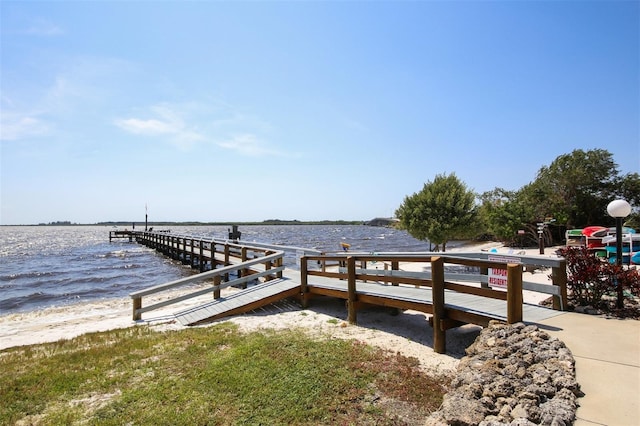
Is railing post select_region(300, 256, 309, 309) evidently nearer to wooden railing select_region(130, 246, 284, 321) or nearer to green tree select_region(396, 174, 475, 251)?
wooden railing select_region(130, 246, 284, 321)

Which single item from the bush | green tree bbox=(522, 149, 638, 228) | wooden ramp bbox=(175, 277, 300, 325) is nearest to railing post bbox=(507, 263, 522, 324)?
the bush

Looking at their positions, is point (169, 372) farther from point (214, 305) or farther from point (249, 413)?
point (214, 305)

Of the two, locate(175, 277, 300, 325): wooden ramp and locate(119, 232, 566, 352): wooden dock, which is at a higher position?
locate(119, 232, 566, 352): wooden dock

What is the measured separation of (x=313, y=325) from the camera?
7.97 metres

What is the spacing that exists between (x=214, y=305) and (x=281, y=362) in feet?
16.1

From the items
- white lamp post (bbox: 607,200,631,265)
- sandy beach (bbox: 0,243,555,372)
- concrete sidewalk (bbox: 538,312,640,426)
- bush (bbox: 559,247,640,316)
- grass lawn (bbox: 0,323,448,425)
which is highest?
white lamp post (bbox: 607,200,631,265)

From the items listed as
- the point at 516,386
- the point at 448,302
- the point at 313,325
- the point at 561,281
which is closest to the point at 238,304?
the point at 313,325

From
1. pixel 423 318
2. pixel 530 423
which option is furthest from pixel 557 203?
pixel 530 423

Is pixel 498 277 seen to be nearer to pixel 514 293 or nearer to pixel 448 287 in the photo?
pixel 514 293

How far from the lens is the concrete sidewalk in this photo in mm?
2986

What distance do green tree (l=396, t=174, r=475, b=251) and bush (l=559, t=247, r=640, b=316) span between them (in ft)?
41.3

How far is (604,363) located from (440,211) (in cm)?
1592

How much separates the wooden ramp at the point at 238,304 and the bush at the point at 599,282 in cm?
626

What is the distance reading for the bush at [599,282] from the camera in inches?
228
